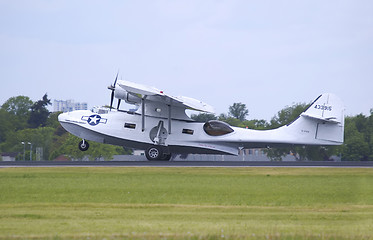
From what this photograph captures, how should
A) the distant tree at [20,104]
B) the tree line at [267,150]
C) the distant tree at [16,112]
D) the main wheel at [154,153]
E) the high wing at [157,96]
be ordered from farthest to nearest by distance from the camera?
the distant tree at [20,104], the distant tree at [16,112], the tree line at [267,150], the main wheel at [154,153], the high wing at [157,96]

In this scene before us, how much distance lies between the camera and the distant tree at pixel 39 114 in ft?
256

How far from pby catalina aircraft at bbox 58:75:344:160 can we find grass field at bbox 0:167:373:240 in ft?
25.2

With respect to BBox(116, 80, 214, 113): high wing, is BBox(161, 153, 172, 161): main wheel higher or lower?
lower

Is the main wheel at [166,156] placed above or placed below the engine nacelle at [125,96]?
below

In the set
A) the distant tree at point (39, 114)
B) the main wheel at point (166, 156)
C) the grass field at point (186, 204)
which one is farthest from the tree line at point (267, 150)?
the grass field at point (186, 204)

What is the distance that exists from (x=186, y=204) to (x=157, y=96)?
16363 millimetres

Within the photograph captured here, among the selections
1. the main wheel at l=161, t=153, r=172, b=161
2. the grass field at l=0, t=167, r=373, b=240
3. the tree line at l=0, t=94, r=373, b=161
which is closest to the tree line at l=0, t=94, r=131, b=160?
the tree line at l=0, t=94, r=373, b=161

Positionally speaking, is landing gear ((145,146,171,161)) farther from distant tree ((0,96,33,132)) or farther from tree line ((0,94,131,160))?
distant tree ((0,96,33,132))

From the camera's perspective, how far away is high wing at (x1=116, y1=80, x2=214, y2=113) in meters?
30.7

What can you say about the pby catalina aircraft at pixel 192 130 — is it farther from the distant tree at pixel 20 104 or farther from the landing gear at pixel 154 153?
the distant tree at pixel 20 104

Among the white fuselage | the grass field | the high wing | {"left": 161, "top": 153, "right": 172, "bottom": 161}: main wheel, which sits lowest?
the grass field

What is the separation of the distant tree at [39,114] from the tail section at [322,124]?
50.8 metres

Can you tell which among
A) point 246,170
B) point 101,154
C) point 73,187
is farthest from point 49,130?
point 73,187

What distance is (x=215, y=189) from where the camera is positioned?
18.5 m
